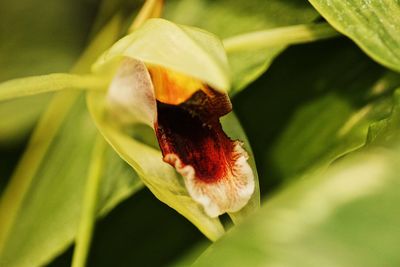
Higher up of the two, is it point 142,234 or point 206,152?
point 206,152

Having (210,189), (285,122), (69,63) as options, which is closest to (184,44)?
(210,189)

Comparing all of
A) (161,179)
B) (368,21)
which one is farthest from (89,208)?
(368,21)

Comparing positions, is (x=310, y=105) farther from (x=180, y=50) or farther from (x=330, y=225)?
(x=330, y=225)

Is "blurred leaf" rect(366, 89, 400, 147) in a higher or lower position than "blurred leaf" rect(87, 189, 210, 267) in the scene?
higher

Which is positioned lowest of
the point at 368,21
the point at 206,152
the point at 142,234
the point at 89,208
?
the point at 142,234

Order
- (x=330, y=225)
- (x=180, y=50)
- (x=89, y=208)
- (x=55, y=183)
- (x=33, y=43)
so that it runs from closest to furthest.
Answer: (x=330, y=225) < (x=180, y=50) < (x=89, y=208) < (x=55, y=183) < (x=33, y=43)

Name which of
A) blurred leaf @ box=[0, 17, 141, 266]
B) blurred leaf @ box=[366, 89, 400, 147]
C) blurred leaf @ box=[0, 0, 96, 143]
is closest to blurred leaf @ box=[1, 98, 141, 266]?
blurred leaf @ box=[0, 17, 141, 266]

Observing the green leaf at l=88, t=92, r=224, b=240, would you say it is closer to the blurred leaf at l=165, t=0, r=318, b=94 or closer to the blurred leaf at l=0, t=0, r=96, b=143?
the blurred leaf at l=165, t=0, r=318, b=94
